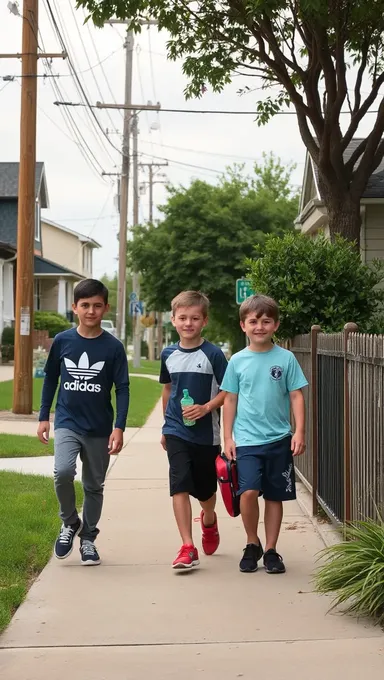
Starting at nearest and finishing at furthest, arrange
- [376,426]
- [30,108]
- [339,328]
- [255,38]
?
[376,426] → [339,328] → [255,38] → [30,108]

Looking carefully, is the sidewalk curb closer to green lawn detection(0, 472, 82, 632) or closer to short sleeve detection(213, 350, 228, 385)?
short sleeve detection(213, 350, 228, 385)

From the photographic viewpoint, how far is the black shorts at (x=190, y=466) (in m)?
6.75

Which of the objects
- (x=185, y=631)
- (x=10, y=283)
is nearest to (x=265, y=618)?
(x=185, y=631)

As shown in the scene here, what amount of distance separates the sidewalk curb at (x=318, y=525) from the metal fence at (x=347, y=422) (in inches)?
4.3

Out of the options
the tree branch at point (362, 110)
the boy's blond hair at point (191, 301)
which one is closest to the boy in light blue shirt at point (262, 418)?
the boy's blond hair at point (191, 301)

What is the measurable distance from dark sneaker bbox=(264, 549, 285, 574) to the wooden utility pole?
11.5 meters

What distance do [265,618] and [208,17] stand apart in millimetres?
10998

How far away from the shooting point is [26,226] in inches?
702

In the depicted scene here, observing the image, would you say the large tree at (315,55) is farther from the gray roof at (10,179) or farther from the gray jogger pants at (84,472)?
the gray roof at (10,179)

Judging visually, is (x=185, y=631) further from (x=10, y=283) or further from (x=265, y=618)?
(x=10, y=283)

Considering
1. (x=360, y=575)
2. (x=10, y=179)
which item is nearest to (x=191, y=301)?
(x=360, y=575)

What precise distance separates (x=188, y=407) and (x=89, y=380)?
66 cm

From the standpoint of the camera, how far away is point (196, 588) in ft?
20.3

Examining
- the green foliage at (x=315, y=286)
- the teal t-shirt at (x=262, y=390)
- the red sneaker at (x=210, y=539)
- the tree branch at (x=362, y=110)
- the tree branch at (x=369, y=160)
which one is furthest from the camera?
the tree branch at (x=362, y=110)
